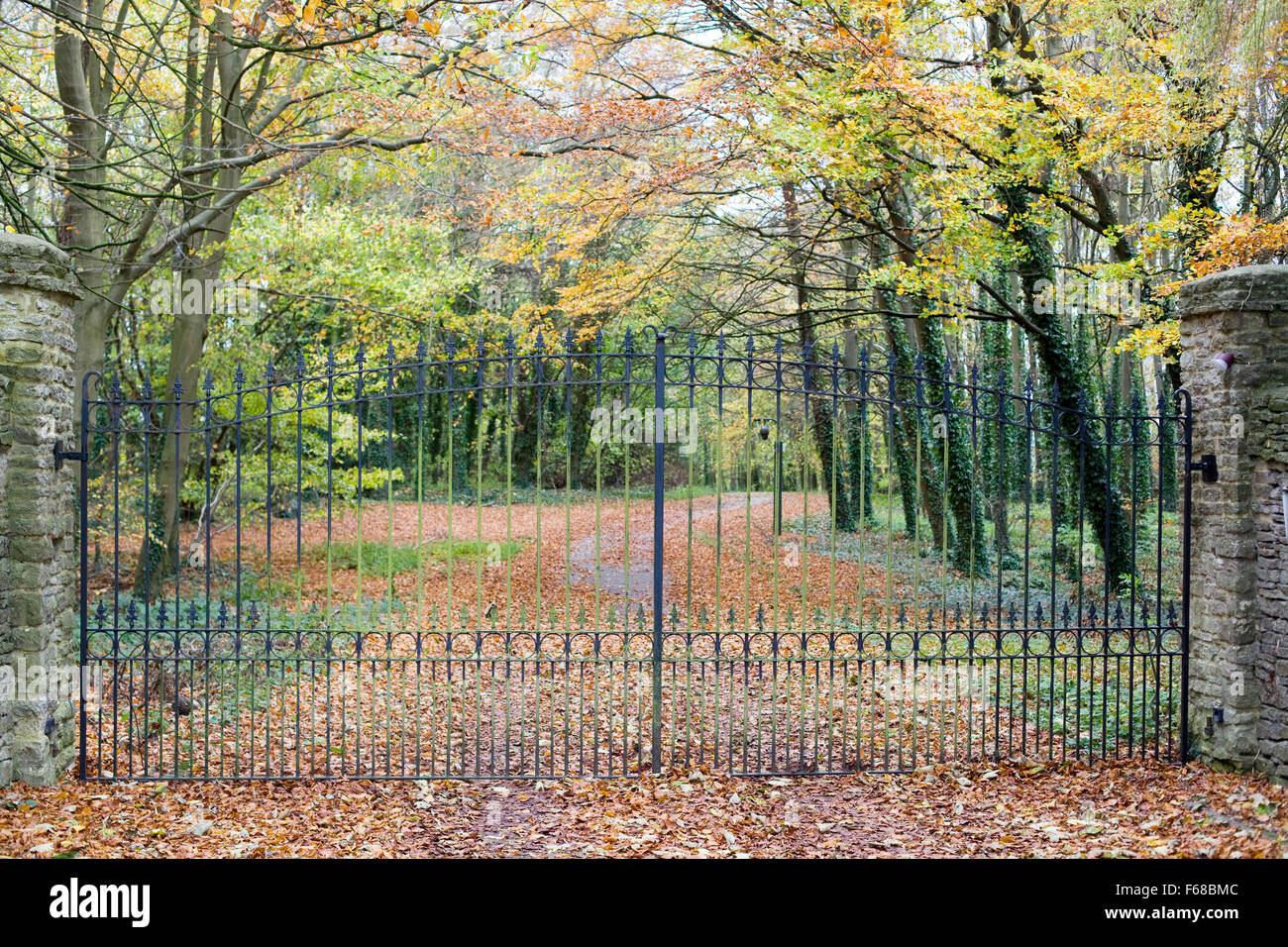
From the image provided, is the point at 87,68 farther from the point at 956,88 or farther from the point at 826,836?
the point at 826,836

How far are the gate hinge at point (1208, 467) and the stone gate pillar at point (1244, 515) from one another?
0.04 metres

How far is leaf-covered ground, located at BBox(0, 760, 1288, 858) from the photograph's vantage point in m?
5.11

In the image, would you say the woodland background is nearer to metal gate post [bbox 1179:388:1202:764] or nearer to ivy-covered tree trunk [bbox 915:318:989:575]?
ivy-covered tree trunk [bbox 915:318:989:575]

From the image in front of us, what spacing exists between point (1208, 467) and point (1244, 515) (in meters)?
0.36

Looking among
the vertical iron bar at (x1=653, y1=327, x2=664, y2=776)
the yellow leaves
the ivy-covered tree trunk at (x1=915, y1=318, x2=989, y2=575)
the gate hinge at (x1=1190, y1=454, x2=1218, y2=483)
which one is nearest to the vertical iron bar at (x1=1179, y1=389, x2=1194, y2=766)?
the gate hinge at (x1=1190, y1=454, x2=1218, y2=483)

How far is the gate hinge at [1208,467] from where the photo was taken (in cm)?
596

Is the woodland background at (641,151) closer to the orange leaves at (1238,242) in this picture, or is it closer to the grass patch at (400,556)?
the orange leaves at (1238,242)

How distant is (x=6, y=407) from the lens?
5398 mm

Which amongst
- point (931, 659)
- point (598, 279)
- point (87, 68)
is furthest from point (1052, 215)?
point (87, 68)

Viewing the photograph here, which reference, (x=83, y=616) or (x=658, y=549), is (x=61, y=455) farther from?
(x=658, y=549)

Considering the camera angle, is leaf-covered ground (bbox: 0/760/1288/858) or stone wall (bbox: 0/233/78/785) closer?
leaf-covered ground (bbox: 0/760/1288/858)

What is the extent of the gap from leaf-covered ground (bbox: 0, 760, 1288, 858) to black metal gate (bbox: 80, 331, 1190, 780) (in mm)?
191

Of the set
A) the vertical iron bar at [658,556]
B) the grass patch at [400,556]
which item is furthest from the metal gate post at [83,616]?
the grass patch at [400,556]

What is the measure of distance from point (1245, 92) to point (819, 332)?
928cm
